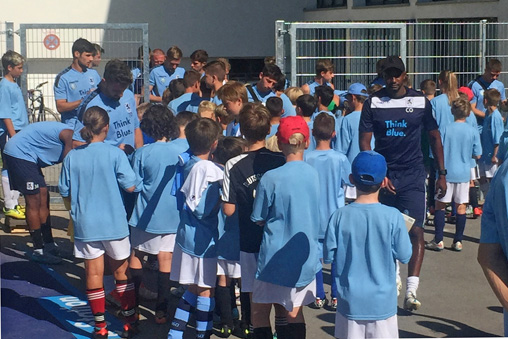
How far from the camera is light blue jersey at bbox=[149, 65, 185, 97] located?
39.5 feet

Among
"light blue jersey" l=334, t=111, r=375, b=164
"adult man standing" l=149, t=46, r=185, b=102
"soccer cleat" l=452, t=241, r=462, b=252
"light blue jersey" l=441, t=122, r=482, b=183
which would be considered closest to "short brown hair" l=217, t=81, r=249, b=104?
"light blue jersey" l=334, t=111, r=375, b=164

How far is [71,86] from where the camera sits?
383 inches

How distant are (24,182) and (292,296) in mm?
4205

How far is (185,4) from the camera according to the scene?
2573 centimetres

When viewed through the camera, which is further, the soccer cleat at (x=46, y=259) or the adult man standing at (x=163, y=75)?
the adult man standing at (x=163, y=75)

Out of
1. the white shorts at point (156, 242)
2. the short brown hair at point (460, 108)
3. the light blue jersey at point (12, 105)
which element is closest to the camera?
the white shorts at point (156, 242)

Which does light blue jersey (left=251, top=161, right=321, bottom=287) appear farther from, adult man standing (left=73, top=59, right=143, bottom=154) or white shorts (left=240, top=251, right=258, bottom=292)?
adult man standing (left=73, top=59, right=143, bottom=154)

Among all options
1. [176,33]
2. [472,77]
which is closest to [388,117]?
[472,77]

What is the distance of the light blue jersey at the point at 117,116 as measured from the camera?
7613 mm

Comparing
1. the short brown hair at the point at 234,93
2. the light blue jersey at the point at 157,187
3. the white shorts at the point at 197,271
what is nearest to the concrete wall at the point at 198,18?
the short brown hair at the point at 234,93

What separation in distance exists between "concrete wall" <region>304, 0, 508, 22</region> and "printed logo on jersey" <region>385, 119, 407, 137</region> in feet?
39.7

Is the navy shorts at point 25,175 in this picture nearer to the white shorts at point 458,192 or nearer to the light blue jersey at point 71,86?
the light blue jersey at point 71,86

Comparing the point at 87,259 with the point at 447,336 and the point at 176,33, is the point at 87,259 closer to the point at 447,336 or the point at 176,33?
the point at 447,336

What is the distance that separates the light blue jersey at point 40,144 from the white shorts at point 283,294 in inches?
147
